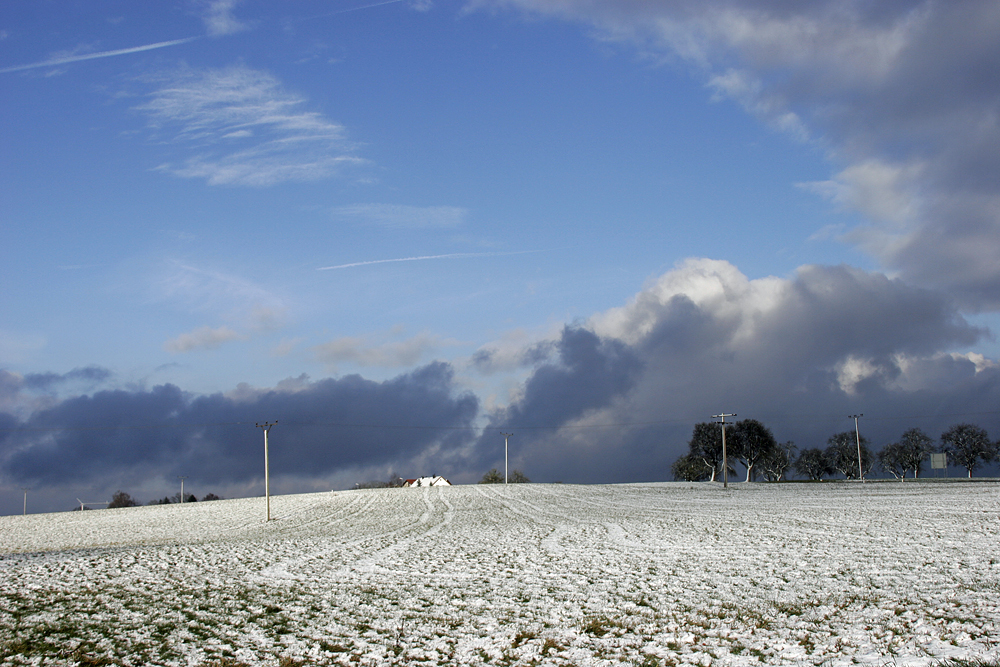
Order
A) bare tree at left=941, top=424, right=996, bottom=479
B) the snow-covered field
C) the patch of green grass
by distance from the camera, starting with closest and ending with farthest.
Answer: the snow-covered field → the patch of green grass → bare tree at left=941, top=424, right=996, bottom=479

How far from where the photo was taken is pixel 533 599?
1761 centimetres

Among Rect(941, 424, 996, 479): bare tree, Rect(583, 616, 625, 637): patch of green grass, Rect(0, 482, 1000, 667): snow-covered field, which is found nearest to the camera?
Rect(0, 482, 1000, 667): snow-covered field

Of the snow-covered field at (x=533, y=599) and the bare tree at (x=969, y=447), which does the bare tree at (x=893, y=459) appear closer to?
the bare tree at (x=969, y=447)

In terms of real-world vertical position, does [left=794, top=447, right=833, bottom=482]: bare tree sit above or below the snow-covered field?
below

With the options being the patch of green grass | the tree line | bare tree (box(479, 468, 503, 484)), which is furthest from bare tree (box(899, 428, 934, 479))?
the patch of green grass

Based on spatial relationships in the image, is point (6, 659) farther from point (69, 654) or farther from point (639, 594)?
point (639, 594)

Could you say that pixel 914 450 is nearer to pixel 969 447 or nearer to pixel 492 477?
pixel 969 447

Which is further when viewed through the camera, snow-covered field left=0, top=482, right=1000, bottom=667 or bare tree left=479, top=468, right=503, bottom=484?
bare tree left=479, top=468, right=503, bottom=484

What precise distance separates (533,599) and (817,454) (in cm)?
14814

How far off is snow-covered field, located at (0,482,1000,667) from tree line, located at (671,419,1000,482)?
366 ft

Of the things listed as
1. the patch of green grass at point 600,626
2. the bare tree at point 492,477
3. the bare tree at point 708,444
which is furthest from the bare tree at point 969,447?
the patch of green grass at point 600,626

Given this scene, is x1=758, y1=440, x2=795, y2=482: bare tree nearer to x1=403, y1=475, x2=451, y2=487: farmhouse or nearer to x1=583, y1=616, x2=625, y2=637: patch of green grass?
x1=403, y1=475, x2=451, y2=487: farmhouse

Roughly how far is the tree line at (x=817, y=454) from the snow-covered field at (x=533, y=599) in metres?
112

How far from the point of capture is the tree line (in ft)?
442
